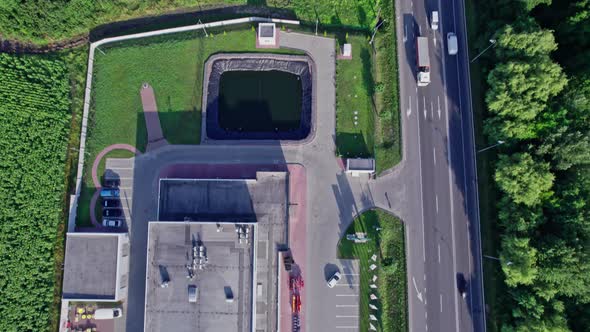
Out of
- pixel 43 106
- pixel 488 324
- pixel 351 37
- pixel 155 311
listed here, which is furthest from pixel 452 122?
pixel 43 106

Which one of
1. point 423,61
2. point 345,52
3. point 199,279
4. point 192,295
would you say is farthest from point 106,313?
point 423,61

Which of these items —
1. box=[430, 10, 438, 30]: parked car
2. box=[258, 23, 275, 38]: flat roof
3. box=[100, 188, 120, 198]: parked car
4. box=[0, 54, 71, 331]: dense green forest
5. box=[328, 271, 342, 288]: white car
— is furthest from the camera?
box=[430, 10, 438, 30]: parked car

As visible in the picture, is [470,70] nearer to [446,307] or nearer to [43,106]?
[446,307]

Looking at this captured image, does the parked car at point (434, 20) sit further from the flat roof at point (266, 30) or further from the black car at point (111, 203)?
the black car at point (111, 203)

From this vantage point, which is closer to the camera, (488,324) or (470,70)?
(488,324)

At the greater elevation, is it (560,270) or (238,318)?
(560,270)

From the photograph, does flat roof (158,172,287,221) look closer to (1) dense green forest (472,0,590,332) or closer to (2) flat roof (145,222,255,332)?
(2) flat roof (145,222,255,332)

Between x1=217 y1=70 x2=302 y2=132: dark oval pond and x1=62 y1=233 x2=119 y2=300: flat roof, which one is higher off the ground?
x1=217 y1=70 x2=302 y2=132: dark oval pond

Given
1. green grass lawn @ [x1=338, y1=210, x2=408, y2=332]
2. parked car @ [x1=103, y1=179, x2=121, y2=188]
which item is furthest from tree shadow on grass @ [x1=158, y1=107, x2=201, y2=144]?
green grass lawn @ [x1=338, y1=210, x2=408, y2=332]
